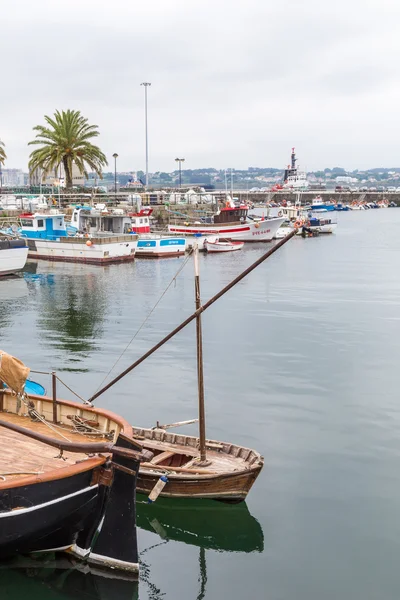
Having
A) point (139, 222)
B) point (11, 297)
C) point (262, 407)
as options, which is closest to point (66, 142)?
point (139, 222)

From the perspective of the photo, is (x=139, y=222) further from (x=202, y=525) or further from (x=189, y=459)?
(x=202, y=525)

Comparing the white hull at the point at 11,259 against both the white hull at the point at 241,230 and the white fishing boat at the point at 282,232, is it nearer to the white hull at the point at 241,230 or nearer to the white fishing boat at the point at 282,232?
the white hull at the point at 241,230

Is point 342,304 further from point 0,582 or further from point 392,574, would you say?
point 0,582

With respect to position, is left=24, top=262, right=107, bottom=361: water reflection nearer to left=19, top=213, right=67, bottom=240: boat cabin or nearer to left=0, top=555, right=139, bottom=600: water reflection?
left=19, top=213, right=67, bottom=240: boat cabin

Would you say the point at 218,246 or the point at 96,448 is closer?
the point at 96,448

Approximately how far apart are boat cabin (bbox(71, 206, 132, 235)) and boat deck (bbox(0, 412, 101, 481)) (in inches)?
2010

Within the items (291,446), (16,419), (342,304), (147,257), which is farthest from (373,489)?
(147,257)

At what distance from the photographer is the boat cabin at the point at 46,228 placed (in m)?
60.5

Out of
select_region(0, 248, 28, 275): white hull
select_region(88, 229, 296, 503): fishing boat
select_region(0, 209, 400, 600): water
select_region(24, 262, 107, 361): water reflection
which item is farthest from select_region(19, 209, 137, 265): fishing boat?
select_region(88, 229, 296, 503): fishing boat

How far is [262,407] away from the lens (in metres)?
21.2

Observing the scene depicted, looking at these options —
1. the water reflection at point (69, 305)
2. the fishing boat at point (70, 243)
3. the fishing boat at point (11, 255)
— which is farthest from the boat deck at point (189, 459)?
the fishing boat at point (70, 243)

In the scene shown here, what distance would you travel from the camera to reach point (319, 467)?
Answer: 16969mm

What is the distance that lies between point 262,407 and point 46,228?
144ft

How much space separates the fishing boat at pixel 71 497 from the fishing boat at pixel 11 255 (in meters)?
38.5
